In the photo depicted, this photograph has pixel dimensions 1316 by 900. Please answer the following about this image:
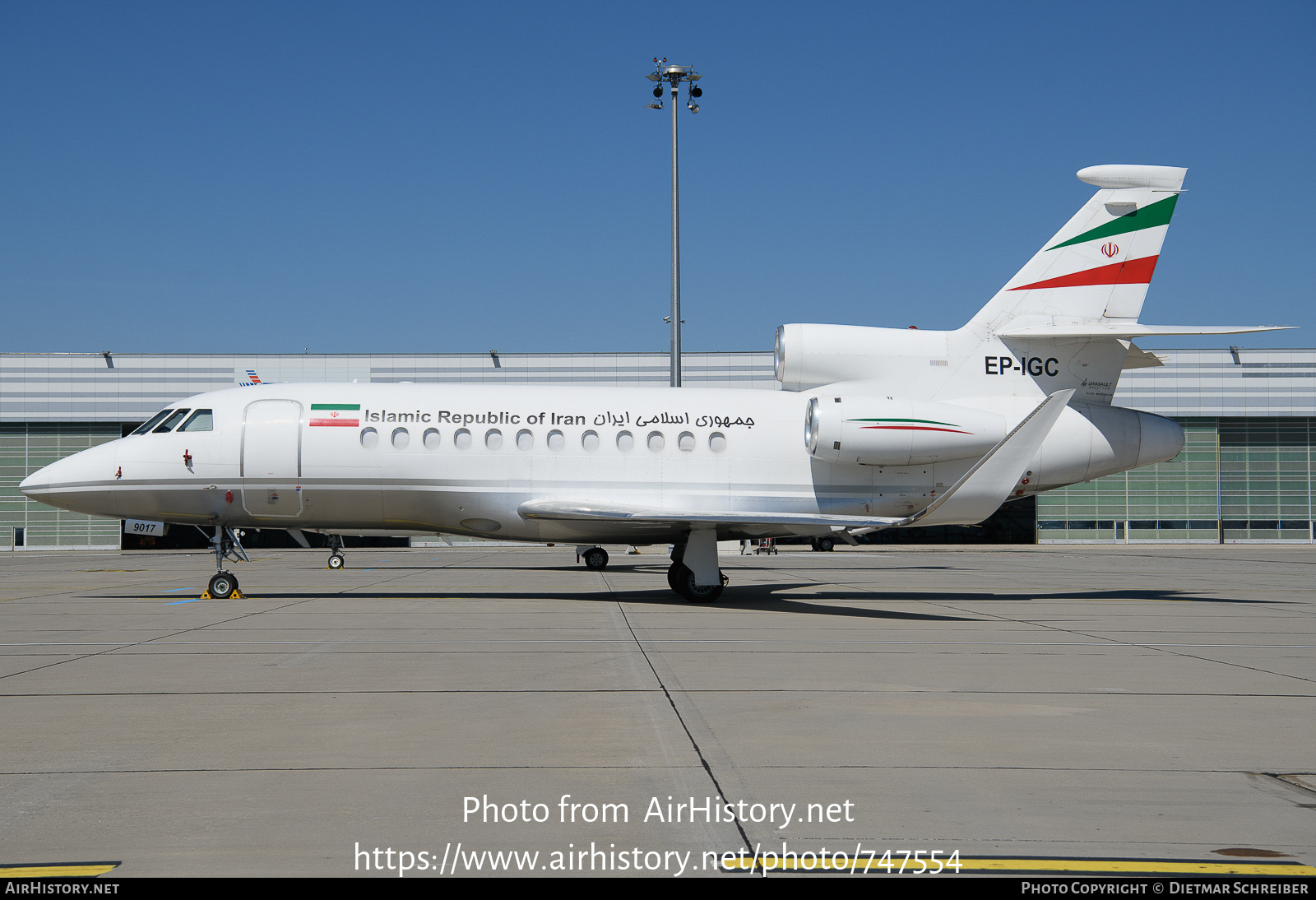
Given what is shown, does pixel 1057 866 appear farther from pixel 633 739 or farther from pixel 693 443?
pixel 693 443

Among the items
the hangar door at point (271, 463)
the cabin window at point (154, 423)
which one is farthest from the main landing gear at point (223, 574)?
the cabin window at point (154, 423)

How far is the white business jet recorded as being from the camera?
16391 mm

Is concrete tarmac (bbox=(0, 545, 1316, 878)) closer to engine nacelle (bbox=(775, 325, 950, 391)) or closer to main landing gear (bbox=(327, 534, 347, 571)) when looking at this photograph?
engine nacelle (bbox=(775, 325, 950, 391))

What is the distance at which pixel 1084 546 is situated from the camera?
184 ft

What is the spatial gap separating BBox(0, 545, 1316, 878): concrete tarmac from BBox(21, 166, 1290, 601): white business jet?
2441mm

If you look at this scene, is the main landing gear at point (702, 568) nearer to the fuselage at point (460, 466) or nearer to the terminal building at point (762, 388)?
the fuselage at point (460, 466)

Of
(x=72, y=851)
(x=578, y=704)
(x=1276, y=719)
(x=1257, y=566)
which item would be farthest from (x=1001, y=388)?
(x=1257, y=566)

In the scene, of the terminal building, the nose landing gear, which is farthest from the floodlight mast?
the terminal building

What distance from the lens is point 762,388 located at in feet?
173

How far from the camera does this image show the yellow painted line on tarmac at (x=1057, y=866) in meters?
3.99

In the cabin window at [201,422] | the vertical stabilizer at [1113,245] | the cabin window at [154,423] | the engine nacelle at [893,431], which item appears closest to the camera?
the engine nacelle at [893,431]

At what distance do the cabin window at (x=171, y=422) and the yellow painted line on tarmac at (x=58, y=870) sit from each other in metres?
14.0

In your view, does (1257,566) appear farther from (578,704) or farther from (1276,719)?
(578,704)

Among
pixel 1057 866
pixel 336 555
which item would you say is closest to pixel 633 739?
pixel 1057 866
